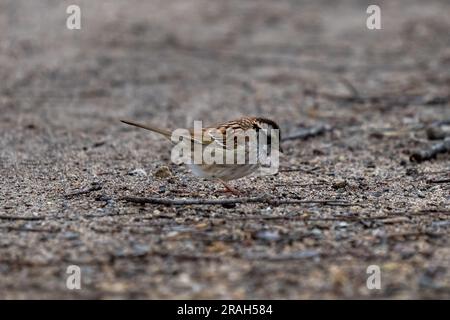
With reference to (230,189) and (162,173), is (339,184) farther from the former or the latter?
(162,173)

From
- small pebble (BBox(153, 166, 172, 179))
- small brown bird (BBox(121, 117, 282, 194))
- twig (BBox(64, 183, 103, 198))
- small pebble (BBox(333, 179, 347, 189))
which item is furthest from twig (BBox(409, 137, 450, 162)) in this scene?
twig (BBox(64, 183, 103, 198))

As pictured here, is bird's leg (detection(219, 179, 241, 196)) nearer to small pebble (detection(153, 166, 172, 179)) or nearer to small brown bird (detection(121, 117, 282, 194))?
small brown bird (detection(121, 117, 282, 194))

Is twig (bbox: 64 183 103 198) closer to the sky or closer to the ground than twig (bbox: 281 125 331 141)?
closer to the ground

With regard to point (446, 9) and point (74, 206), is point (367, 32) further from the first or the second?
point (74, 206)

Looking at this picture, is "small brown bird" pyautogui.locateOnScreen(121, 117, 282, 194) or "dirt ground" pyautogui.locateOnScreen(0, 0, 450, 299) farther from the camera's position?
"small brown bird" pyautogui.locateOnScreen(121, 117, 282, 194)

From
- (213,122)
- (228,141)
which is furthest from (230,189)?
(213,122)

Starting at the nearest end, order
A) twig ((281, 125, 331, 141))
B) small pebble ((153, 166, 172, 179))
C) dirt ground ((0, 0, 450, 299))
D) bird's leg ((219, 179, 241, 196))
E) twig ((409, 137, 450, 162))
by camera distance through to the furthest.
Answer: dirt ground ((0, 0, 450, 299)) < bird's leg ((219, 179, 241, 196)) < small pebble ((153, 166, 172, 179)) < twig ((409, 137, 450, 162)) < twig ((281, 125, 331, 141))
